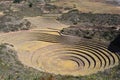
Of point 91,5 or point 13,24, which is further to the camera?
point 91,5

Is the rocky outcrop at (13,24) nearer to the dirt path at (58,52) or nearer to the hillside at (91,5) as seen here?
the dirt path at (58,52)

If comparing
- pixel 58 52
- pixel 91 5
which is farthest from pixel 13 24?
pixel 91 5

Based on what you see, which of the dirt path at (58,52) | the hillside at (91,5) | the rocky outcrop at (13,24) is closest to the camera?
the dirt path at (58,52)

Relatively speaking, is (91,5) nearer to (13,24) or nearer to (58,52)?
(13,24)

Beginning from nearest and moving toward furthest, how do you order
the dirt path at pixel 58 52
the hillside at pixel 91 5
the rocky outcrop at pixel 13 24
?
the dirt path at pixel 58 52
the rocky outcrop at pixel 13 24
the hillside at pixel 91 5

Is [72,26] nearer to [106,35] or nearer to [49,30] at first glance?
[49,30]

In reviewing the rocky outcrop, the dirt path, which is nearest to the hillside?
the dirt path

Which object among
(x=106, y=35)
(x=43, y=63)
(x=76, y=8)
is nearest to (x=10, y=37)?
(x=43, y=63)

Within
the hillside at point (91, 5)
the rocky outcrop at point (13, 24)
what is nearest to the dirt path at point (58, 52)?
the rocky outcrop at point (13, 24)

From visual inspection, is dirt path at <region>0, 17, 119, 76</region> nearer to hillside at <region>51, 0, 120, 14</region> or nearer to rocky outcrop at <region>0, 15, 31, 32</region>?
rocky outcrop at <region>0, 15, 31, 32</region>
